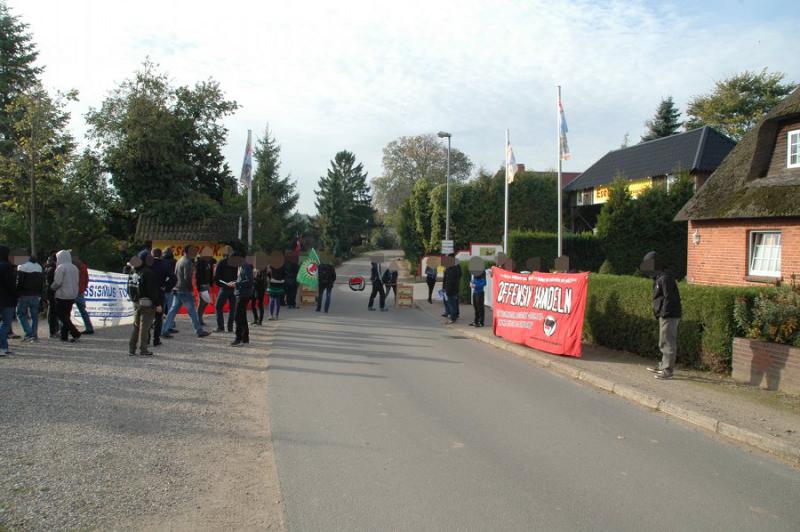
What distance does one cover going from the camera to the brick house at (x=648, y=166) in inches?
1427

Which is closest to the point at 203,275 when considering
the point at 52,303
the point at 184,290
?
the point at 184,290

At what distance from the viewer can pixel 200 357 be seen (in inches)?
430

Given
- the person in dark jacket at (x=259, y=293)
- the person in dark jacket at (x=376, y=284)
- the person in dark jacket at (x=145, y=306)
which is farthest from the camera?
the person in dark jacket at (x=376, y=284)

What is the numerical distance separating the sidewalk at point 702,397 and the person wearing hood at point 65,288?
28.2 feet

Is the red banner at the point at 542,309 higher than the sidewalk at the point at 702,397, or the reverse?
the red banner at the point at 542,309

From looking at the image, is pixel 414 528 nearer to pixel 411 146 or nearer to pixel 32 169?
pixel 32 169

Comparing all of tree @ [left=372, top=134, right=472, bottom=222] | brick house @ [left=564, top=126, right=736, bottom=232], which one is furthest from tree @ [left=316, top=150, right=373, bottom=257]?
brick house @ [left=564, top=126, right=736, bottom=232]

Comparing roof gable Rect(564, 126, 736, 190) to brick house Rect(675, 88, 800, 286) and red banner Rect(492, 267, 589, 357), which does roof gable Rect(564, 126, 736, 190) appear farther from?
red banner Rect(492, 267, 589, 357)

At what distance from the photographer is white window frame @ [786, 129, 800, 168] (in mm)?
18375

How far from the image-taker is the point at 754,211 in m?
18.7

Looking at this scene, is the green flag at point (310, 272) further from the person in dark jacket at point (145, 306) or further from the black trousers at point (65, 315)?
the person in dark jacket at point (145, 306)

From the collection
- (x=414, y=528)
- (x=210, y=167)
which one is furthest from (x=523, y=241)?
(x=414, y=528)

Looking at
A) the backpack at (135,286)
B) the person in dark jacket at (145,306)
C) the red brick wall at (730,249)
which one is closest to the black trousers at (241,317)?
the person in dark jacket at (145,306)

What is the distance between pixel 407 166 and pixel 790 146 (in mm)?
59828
